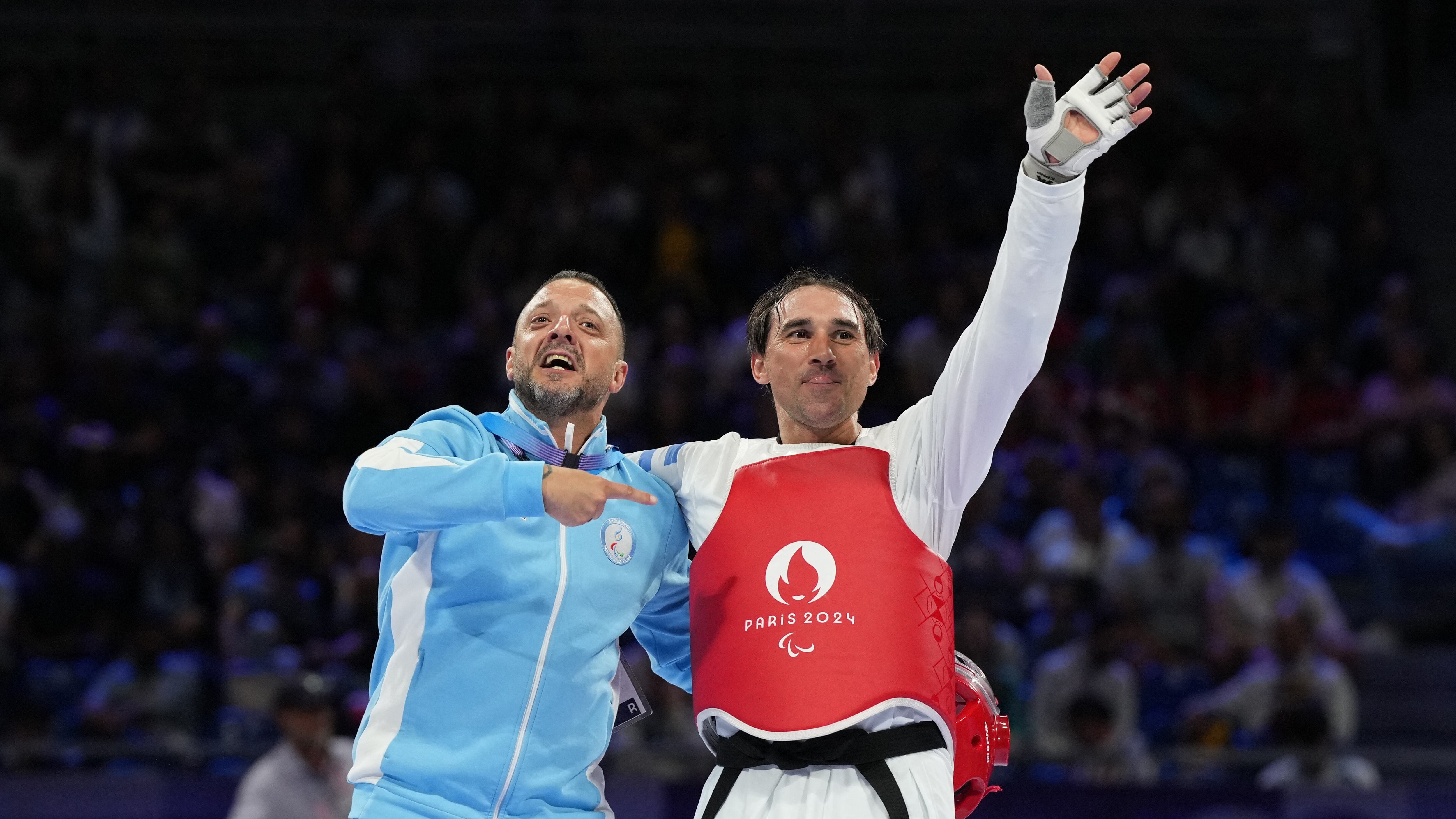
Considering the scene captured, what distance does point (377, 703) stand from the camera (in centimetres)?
450

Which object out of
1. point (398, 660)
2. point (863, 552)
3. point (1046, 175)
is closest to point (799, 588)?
point (863, 552)

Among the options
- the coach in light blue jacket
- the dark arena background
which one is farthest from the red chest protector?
the dark arena background

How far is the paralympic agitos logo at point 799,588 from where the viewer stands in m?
4.31

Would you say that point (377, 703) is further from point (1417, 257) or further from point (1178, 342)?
point (1417, 257)

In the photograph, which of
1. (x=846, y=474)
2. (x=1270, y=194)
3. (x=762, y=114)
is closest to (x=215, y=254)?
(x=762, y=114)

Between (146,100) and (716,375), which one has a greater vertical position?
(146,100)

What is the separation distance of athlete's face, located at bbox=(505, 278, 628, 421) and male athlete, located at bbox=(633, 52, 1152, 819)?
478mm

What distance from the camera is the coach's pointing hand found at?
3.88 meters

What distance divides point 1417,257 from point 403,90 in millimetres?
9531

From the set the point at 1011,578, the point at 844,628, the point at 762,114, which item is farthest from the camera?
the point at 762,114

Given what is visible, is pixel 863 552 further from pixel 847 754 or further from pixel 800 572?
pixel 847 754

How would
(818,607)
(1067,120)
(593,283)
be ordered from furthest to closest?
(593,283)
(818,607)
(1067,120)

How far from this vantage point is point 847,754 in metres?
4.23

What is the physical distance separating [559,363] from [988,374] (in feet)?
4.25
